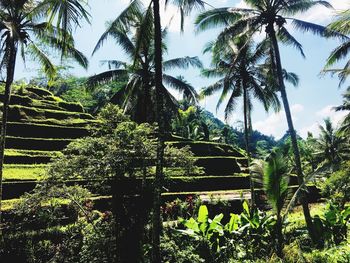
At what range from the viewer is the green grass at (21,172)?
16837mm

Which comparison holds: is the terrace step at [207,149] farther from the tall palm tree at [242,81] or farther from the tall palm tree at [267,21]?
the tall palm tree at [267,21]

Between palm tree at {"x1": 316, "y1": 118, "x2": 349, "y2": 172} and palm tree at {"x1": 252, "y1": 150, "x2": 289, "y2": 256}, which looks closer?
palm tree at {"x1": 252, "y1": 150, "x2": 289, "y2": 256}

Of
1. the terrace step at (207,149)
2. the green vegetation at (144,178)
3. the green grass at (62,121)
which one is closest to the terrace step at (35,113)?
the green grass at (62,121)

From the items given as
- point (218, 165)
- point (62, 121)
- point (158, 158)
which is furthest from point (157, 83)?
point (62, 121)

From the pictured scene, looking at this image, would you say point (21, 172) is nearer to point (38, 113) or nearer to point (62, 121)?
point (62, 121)

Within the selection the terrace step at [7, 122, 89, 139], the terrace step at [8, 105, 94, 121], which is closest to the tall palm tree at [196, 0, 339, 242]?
the terrace step at [7, 122, 89, 139]

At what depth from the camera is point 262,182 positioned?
10.8 meters

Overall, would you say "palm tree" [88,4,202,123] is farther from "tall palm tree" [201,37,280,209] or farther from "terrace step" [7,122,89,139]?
"terrace step" [7,122,89,139]

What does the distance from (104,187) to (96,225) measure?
3.81 feet

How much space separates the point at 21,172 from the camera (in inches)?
703

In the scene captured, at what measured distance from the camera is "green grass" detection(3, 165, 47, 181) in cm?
1684

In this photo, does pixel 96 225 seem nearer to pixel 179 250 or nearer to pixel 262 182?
pixel 179 250

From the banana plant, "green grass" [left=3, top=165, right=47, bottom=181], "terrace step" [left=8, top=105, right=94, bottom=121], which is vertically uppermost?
"terrace step" [left=8, top=105, right=94, bottom=121]

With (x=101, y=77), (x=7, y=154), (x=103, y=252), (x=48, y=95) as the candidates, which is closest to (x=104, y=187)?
(x=103, y=252)
